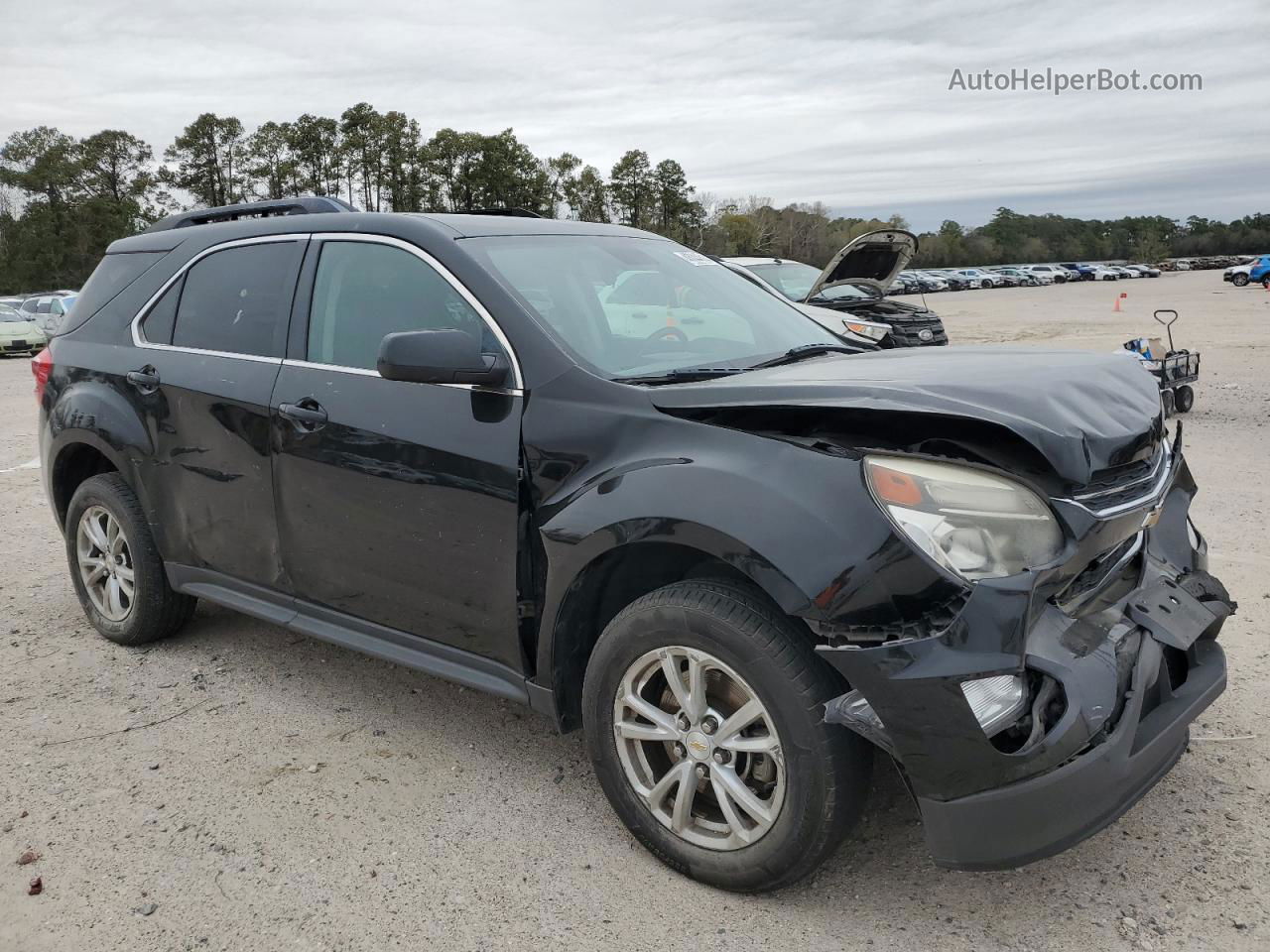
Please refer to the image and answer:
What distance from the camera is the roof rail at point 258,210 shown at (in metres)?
4.26

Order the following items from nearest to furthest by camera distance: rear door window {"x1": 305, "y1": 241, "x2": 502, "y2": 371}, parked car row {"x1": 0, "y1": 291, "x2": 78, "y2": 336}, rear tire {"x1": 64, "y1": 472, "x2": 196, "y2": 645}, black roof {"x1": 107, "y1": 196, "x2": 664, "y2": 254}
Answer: rear door window {"x1": 305, "y1": 241, "x2": 502, "y2": 371}
black roof {"x1": 107, "y1": 196, "x2": 664, "y2": 254}
rear tire {"x1": 64, "y1": 472, "x2": 196, "y2": 645}
parked car row {"x1": 0, "y1": 291, "x2": 78, "y2": 336}

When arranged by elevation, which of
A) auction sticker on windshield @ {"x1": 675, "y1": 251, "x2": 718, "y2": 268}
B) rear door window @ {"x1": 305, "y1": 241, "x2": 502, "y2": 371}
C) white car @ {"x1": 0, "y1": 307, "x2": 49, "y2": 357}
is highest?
auction sticker on windshield @ {"x1": 675, "y1": 251, "x2": 718, "y2": 268}

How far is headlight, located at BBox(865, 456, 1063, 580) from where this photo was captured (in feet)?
7.73

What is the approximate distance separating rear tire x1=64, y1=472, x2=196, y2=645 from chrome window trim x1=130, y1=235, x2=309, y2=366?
65cm

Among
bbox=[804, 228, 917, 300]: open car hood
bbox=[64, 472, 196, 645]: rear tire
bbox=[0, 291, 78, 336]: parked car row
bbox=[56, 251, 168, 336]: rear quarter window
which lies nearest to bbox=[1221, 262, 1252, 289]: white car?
bbox=[804, 228, 917, 300]: open car hood

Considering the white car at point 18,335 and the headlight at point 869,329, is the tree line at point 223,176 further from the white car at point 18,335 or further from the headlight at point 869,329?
the headlight at point 869,329

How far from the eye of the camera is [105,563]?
474cm

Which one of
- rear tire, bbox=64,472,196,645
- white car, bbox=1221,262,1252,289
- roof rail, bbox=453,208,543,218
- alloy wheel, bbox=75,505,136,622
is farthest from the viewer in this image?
white car, bbox=1221,262,1252,289

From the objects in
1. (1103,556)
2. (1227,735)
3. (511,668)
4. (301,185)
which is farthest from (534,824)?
(301,185)

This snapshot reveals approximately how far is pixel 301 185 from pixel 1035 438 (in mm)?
62579

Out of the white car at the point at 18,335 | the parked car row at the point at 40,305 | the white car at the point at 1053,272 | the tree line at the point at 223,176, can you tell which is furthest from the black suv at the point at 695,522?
the white car at the point at 1053,272

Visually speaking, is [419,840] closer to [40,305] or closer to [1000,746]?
[1000,746]

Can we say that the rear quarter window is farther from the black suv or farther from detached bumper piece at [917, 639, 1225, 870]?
detached bumper piece at [917, 639, 1225, 870]

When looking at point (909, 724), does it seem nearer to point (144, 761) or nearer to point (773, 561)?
point (773, 561)
